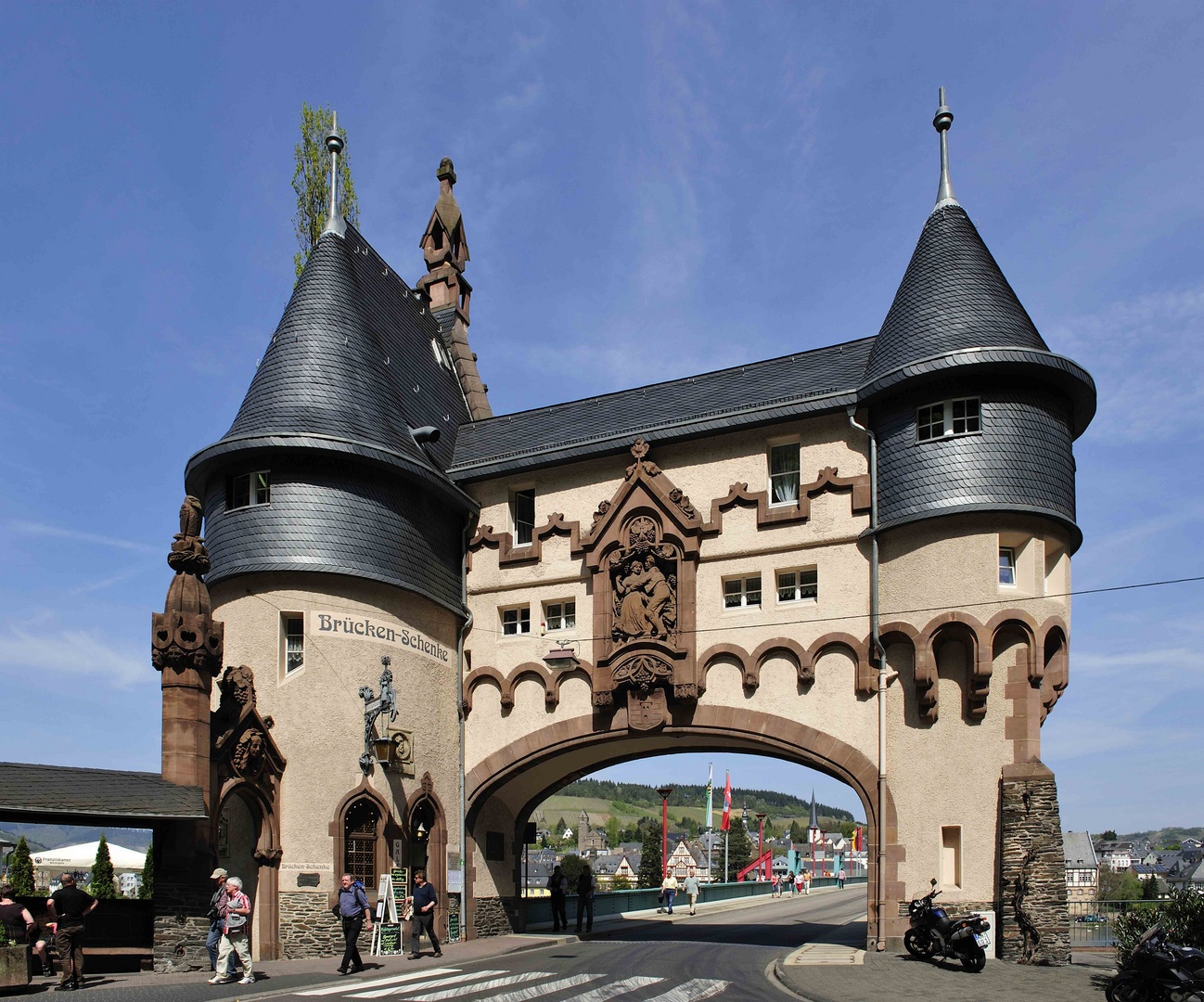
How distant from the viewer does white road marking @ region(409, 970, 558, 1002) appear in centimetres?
1608

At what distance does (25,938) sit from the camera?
17.0 m

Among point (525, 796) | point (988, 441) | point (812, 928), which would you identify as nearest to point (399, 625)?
point (525, 796)

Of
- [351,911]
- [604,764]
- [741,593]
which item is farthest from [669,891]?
[351,911]

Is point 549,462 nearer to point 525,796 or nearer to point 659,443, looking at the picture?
point 659,443

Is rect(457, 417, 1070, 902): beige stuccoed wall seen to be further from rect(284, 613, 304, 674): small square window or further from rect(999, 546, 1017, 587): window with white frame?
rect(284, 613, 304, 674): small square window

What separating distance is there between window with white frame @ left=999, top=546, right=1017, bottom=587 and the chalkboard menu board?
1359cm

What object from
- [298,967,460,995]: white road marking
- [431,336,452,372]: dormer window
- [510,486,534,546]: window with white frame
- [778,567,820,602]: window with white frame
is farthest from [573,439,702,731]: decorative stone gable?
[431,336,452,372]: dormer window

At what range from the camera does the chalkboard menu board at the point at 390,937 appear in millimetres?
22984

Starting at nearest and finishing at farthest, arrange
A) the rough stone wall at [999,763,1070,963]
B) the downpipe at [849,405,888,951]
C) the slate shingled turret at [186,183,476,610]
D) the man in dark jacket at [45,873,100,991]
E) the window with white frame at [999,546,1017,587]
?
1. the man in dark jacket at [45,873,100,991]
2. the rough stone wall at [999,763,1070,963]
3. the downpipe at [849,405,888,951]
4. the window with white frame at [999,546,1017,587]
5. the slate shingled turret at [186,183,476,610]

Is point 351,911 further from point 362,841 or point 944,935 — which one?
point 944,935

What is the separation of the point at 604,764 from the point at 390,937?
8.79 m

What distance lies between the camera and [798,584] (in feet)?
82.5

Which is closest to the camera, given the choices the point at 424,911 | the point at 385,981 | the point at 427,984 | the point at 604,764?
the point at 427,984

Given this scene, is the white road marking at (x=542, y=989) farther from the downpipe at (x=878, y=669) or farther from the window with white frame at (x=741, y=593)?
the window with white frame at (x=741, y=593)
